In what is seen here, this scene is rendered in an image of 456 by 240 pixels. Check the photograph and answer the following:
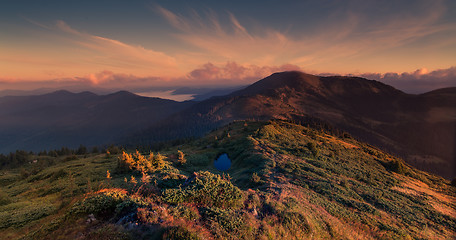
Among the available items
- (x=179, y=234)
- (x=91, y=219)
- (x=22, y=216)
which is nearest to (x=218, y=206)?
(x=179, y=234)

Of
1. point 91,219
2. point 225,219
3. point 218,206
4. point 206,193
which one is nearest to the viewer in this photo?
point 91,219

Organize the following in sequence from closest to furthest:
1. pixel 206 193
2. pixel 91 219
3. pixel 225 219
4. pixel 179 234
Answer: pixel 179 234 → pixel 91 219 → pixel 225 219 → pixel 206 193

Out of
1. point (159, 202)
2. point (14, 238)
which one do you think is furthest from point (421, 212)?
point (14, 238)

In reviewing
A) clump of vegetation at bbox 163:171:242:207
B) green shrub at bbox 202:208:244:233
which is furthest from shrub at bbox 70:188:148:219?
green shrub at bbox 202:208:244:233

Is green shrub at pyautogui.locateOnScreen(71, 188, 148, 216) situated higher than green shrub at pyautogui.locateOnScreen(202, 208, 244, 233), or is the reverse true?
green shrub at pyautogui.locateOnScreen(71, 188, 148, 216)

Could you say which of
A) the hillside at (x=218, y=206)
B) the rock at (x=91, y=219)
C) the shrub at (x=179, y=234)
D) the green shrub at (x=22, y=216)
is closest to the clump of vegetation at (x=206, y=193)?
the hillside at (x=218, y=206)

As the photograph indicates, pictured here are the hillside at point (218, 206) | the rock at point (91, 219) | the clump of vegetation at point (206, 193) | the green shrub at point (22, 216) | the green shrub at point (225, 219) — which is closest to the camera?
the rock at point (91, 219)

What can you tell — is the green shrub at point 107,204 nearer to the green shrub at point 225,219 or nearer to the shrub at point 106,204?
the shrub at point 106,204

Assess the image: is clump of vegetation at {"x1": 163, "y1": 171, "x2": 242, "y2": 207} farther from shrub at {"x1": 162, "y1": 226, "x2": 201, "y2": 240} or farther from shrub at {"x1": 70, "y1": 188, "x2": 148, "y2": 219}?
shrub at {"x1": 162, "y1": 226, "x2": 201, "y2": 240}

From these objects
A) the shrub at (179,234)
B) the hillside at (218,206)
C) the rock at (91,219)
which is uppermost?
the shrub at (179,234)

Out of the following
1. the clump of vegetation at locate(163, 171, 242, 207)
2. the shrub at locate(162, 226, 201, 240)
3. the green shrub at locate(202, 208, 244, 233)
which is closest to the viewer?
the shrub at locate(162, 226, 201, 240)

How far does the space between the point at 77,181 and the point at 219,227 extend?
839 inches

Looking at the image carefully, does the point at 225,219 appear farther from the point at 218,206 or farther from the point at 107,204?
the point at 107,204

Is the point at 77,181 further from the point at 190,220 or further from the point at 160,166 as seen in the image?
the point at 190,220
